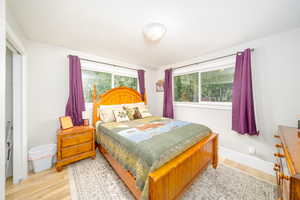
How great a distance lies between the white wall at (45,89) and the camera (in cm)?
206

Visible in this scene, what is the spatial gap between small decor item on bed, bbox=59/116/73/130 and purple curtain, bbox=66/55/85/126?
5.6 inches

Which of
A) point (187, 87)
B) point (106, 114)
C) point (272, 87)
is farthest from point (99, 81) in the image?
point (272, 87)

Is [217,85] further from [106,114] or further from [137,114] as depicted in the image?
[106,114]

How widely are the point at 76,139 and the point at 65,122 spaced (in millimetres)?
430

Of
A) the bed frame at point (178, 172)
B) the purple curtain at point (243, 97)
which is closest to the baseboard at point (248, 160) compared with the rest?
the purple curtain at point (243, 97)

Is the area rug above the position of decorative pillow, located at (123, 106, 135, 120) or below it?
below

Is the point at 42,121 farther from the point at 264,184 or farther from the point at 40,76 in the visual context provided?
the point at 264,184

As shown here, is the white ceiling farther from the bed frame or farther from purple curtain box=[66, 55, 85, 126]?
the bed frame

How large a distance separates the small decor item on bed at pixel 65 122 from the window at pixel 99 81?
65 centimetres

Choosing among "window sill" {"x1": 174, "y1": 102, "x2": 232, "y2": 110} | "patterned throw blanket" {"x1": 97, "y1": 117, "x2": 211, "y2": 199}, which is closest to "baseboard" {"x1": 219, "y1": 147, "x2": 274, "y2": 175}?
"window sill" {"x1": 174, "y1": 102, "x2": 232, "y2": 110}

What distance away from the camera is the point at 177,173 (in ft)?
4.02

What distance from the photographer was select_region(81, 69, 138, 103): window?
2.71 m

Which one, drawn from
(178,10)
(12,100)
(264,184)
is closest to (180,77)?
(178,10)

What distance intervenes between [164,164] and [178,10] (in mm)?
1833
